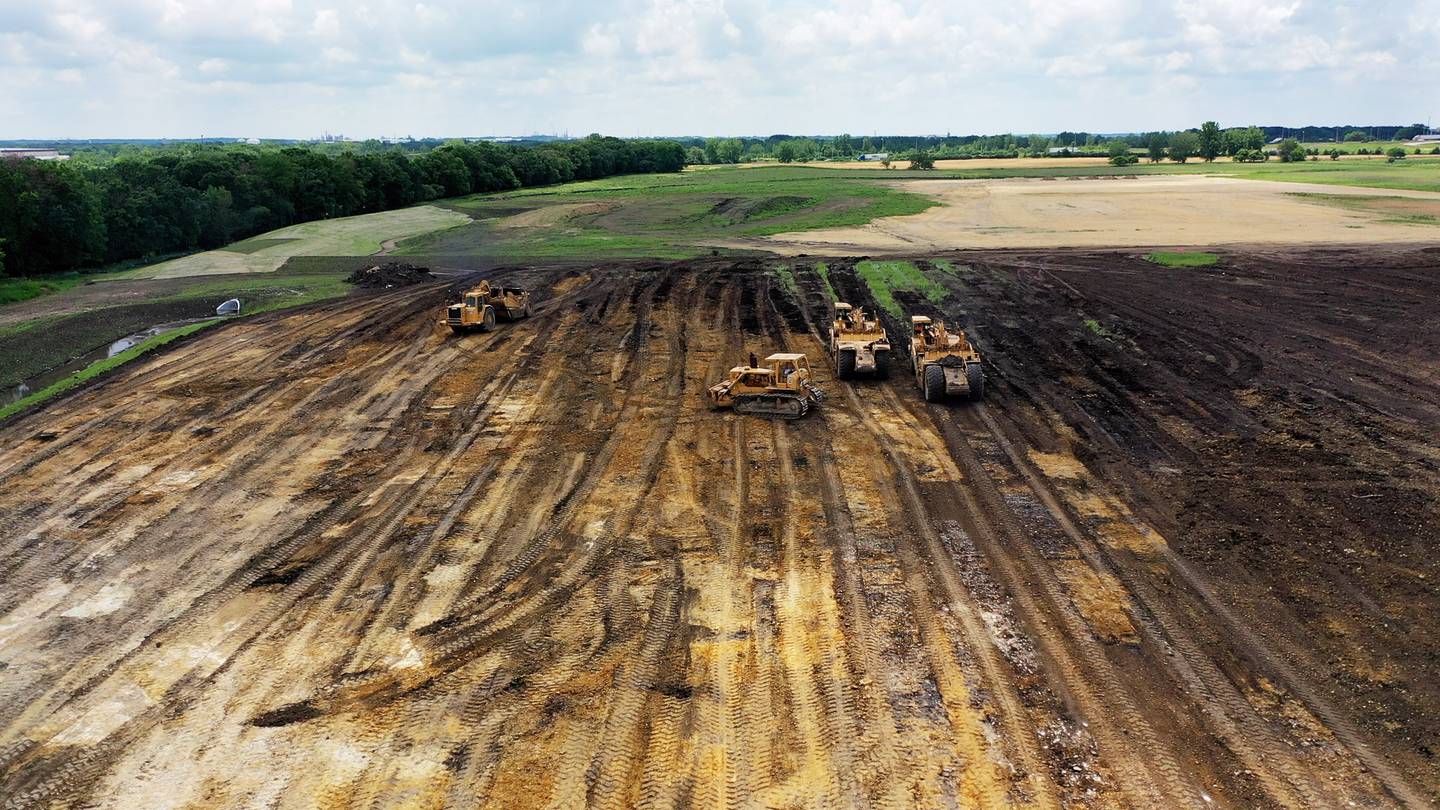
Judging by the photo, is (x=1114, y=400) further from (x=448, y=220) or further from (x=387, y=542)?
(x=448, y=220)

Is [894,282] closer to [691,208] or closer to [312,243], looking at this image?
[691,208]

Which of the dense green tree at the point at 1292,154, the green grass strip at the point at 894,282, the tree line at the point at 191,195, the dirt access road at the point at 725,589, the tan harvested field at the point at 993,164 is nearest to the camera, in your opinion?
the dirt access road at the point at 725,589

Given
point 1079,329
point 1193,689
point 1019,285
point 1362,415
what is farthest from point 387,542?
point 1019,285

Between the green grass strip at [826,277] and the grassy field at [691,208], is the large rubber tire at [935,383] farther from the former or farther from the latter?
the grassy field at [691,208]

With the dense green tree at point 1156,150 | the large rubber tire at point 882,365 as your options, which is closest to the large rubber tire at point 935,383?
the large rubber tire at point 882,365

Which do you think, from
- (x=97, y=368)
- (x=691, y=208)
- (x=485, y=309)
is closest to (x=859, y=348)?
(x=485, y=309)
